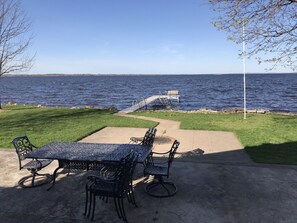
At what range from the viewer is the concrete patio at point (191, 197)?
4730 millimetres

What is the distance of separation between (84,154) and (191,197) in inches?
92.5

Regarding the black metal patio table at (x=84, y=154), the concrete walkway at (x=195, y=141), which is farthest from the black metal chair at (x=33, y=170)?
the concrete walkway at (x=195, y=141)

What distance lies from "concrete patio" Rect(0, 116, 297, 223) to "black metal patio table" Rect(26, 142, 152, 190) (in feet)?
1.84

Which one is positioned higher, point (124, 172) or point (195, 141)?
point (124, 172)

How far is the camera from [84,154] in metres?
5.79

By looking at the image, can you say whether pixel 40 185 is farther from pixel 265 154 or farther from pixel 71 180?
pixel 265 154

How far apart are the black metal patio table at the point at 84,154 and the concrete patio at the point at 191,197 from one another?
1.84ft

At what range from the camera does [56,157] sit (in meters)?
5.62

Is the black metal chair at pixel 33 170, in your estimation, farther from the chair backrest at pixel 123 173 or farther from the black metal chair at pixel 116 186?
the chair backrest at pixel 123 173

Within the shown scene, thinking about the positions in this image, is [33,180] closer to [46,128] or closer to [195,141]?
[195,141]

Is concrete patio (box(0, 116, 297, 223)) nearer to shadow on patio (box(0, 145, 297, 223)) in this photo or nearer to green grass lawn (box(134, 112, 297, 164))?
shadow on patio (box(0, 145, 297, 223))

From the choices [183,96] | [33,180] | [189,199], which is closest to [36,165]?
[33,180]

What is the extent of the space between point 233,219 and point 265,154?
4503mm

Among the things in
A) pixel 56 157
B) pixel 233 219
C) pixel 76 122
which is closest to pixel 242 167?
pixel 233 219
